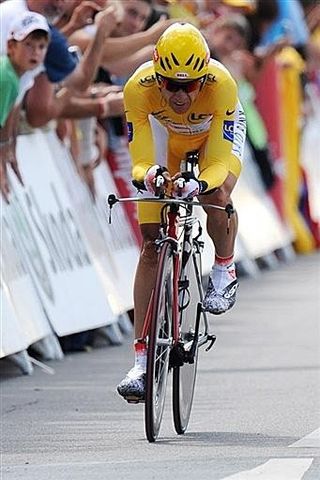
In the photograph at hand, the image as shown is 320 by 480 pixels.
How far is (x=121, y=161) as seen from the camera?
51.8ft

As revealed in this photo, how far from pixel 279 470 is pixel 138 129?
223 centimetres

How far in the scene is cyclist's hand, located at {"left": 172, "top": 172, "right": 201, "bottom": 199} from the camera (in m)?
8.73

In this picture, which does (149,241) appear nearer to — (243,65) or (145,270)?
(145,270)

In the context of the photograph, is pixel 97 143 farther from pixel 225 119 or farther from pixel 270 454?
pixel 270 454

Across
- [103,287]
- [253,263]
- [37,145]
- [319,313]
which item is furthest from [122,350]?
[253,263]

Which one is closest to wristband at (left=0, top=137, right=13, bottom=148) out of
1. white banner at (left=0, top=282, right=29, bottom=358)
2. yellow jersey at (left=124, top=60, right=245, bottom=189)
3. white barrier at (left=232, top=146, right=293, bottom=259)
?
white banner at (left=0, top=282, right=29, bottom=358)

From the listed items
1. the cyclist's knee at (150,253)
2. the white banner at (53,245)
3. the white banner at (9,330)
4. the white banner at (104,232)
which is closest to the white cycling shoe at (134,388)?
the cyclist's knee at (150,253)

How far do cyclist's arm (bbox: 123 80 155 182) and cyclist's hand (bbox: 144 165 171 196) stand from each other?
23cm

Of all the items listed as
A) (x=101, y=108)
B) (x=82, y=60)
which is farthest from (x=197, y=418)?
(x=101, y=108)

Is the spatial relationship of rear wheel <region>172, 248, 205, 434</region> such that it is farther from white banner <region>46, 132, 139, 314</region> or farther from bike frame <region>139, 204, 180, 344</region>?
white banner <region>46, 132, 139, 314</region>

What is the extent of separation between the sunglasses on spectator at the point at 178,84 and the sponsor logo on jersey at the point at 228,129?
1.20 feet

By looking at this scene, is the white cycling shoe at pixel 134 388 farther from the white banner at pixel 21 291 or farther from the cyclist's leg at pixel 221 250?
the white banner at pixel 21 291

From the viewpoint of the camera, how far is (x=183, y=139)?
943 centimetres

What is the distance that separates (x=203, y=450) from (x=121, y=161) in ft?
24.7
